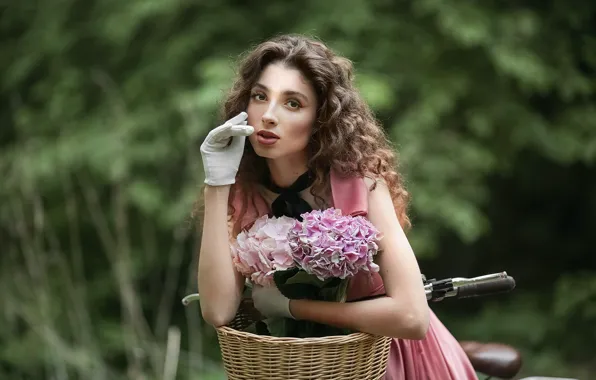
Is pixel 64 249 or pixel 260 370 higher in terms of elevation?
pixel 260 370

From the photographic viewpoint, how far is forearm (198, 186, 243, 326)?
5.97ft

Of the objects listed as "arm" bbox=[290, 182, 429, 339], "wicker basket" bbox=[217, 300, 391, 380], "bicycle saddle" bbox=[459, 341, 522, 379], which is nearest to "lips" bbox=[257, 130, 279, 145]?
"arm" bbox=[290, 182, 429, 339]

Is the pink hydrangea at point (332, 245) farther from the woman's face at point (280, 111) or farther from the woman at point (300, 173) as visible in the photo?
the woman's face at point (280, 111)

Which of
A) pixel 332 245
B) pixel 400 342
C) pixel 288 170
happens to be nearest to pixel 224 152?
pixel 288 170

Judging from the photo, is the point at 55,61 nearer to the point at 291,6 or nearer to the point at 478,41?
the point at 291,6

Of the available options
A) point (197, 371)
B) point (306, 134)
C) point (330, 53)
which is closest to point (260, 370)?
point (306, 134)

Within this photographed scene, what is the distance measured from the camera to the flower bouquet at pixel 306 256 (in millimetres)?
1692

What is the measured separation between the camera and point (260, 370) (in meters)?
1.74

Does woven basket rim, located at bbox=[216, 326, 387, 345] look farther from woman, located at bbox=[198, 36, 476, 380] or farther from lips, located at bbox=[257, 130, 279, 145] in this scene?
lips, located at bbox=[257, 130, 279, 145]

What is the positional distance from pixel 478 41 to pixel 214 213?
2.65 m

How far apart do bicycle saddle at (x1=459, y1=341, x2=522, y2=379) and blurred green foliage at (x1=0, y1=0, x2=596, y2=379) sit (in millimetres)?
1614

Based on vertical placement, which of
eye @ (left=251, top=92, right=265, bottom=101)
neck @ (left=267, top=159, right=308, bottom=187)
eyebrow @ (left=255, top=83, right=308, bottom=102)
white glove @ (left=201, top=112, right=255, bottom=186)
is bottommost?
neck @ (left=267, top=159, right=308, bottom=187)

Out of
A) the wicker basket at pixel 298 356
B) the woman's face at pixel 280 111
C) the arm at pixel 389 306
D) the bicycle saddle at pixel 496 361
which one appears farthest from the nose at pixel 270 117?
the bicycle saddle at pixel 496 361

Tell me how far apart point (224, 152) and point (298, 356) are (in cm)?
46
